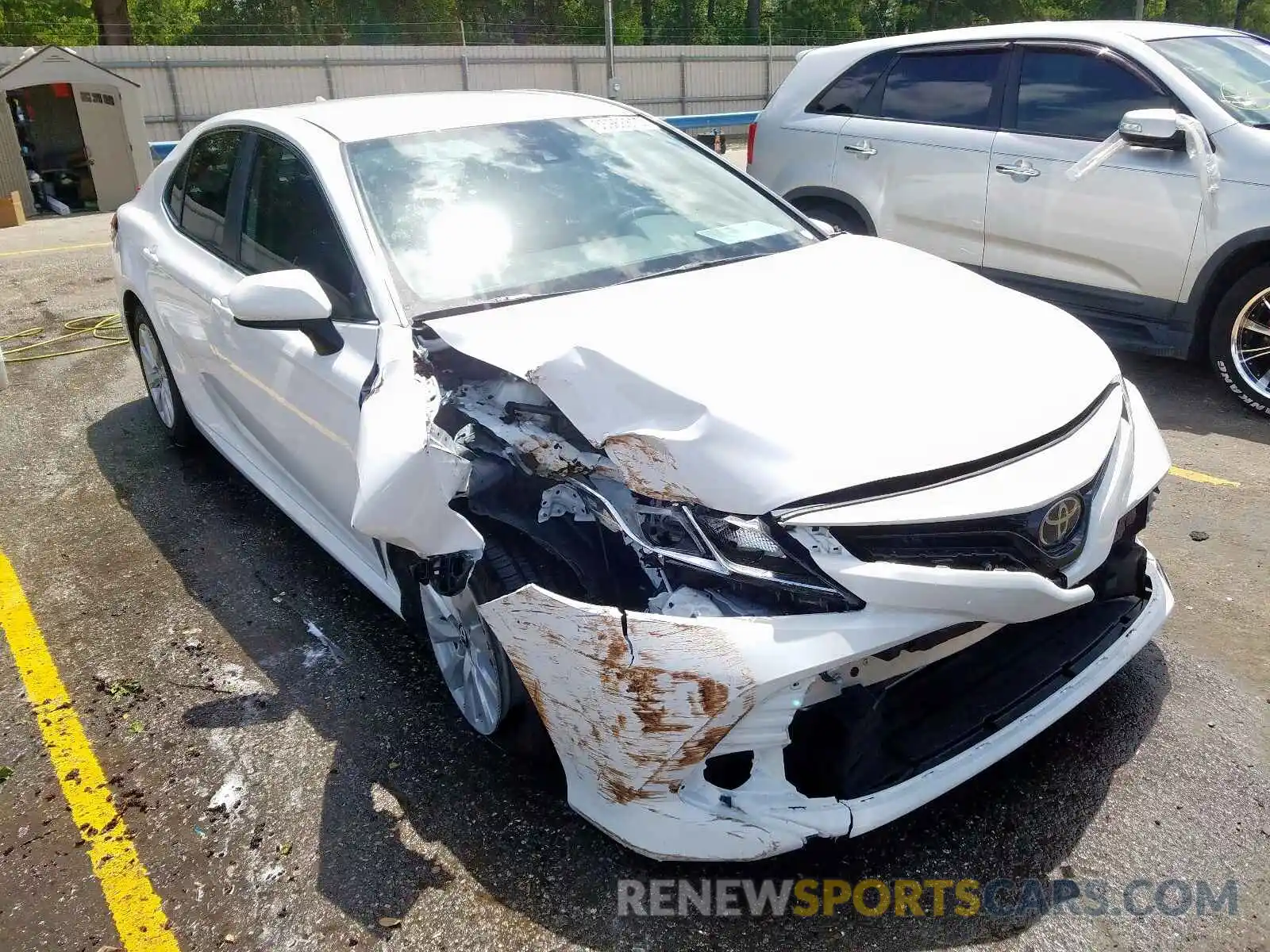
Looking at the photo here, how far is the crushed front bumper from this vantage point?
2043mm

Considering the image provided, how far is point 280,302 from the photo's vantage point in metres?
2.87

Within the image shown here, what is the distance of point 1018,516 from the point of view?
2.18 metres

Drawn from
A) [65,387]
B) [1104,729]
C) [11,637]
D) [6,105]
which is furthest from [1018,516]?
[6,105]

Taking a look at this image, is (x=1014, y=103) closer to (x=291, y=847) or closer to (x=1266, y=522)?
(x=1266, y=522)

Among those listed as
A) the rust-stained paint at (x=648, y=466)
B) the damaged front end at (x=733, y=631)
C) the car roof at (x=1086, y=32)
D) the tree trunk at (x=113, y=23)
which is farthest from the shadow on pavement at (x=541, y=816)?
the tree trunk at (x=113, y=23)

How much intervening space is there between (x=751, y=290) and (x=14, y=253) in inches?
446

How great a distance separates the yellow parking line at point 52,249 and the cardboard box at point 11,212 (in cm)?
266

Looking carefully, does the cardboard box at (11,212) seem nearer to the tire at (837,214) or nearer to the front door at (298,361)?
the tire at (837,214)

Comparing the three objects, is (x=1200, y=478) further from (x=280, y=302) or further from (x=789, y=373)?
(x=280, y=302)

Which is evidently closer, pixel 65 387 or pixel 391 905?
pixel 391 905

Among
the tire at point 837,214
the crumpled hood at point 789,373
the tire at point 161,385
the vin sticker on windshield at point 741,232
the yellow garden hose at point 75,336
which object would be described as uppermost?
the vin sticker on windshield at point 741,232

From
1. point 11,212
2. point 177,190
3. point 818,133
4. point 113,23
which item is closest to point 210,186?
point 177,190

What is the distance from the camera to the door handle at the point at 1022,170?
555cm

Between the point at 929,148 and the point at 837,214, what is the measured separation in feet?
2.57
